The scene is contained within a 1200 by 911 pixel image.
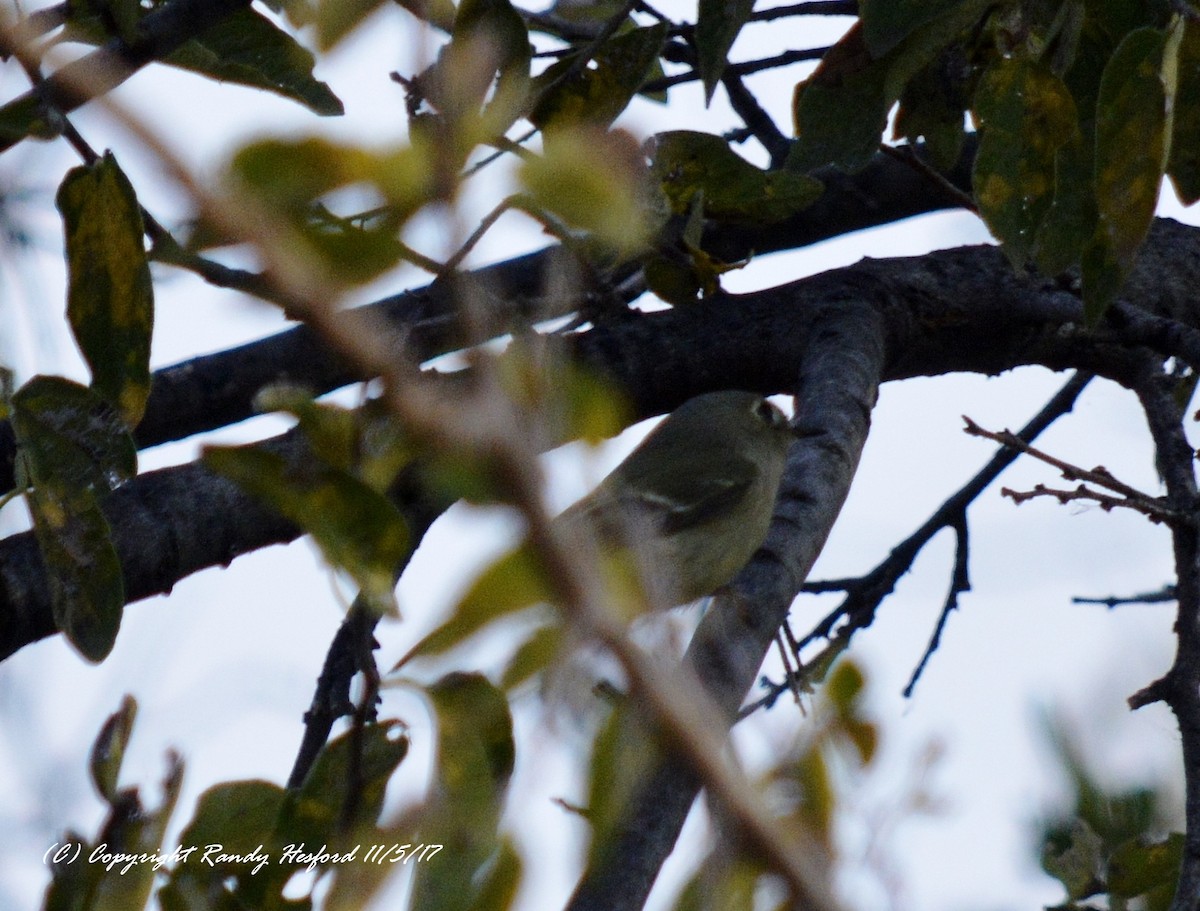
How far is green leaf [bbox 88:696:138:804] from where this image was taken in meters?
1.24

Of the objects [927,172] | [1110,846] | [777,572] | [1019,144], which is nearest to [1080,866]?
[1110,846]

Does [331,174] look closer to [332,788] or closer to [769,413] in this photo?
[332,788]

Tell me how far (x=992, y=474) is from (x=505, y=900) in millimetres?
3090

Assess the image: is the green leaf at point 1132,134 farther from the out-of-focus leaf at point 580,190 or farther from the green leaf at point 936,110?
the out-of-focus leaf at point 580,190

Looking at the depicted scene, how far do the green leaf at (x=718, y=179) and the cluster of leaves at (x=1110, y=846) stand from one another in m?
1.51

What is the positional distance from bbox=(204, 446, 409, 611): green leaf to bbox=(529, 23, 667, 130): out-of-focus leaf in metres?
1.73

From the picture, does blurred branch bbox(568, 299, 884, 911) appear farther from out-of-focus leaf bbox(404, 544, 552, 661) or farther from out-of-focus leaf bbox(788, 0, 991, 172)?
out-of-focus leaf bbox(788, 0, 991, 172)

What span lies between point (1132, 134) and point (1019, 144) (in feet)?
1.13

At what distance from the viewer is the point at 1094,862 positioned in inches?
115

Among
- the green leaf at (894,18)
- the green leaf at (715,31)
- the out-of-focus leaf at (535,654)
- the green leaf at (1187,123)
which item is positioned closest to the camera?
the out-of-focus leaf at (535,654)

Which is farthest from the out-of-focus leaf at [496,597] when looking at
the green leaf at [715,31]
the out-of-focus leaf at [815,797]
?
the green leaf at [715,31]

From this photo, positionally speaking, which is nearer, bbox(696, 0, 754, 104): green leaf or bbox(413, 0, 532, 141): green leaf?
bbox(413, 0, 532, 141): green leaf

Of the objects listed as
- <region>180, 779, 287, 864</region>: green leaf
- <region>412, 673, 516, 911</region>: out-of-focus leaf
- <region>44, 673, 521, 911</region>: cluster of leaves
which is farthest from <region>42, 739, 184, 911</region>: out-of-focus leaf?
<region>412, 673, 516, 911</region>: out-of-focus leaf

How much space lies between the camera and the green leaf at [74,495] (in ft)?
5.56
